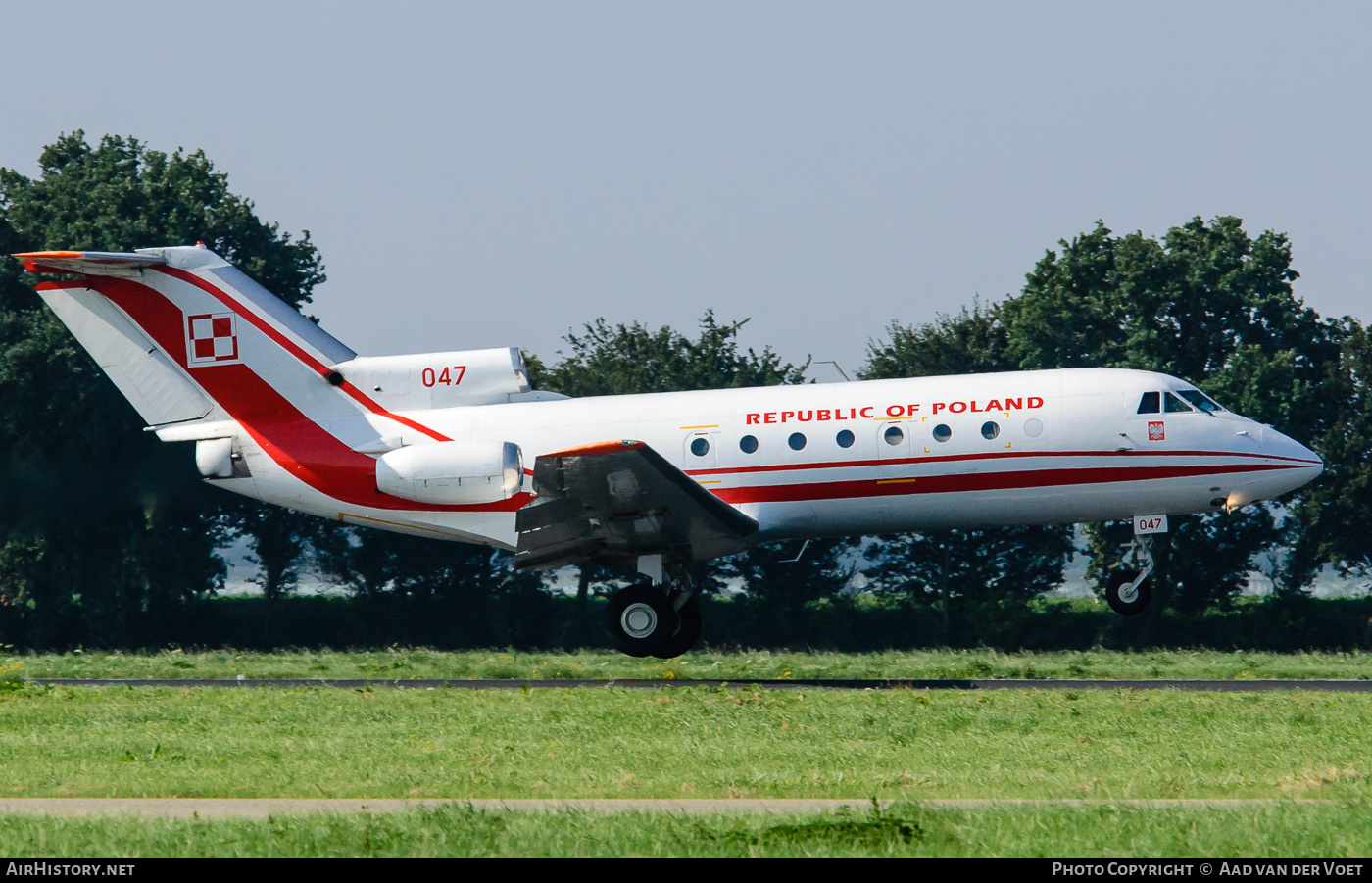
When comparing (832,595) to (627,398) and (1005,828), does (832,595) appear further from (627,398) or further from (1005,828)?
(1005,828)

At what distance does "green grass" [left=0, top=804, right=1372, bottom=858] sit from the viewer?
26.3 ft

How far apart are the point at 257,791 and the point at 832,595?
29681 millimetres

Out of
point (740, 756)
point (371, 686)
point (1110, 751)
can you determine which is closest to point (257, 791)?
point (740, 756)

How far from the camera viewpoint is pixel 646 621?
21.8 metres

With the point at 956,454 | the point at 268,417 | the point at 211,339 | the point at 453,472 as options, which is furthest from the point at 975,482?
the point at 211,339

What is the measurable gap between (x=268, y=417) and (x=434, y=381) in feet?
8.83

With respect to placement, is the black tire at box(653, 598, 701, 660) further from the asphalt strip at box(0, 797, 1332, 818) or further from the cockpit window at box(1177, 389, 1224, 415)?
the asphalt strip at box(0, 797, 1332, 818)

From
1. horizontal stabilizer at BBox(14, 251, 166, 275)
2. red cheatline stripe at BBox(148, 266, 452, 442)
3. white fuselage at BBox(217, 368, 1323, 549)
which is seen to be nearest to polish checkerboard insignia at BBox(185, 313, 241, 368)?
red cheatline stripe at BBox(148, 266, 452, 442)

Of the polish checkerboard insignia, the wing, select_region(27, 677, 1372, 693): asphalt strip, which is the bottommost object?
select_region(27, 677, 1372, 693): asphalt strip

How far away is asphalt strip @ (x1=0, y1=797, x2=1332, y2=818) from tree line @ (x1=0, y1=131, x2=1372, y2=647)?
25622mm

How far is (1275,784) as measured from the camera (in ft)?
34.8

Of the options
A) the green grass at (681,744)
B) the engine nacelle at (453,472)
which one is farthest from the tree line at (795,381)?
the green grass at (681,744)

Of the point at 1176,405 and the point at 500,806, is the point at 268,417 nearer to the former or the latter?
the point at 1176,405

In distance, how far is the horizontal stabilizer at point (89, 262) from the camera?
22.3 metres
